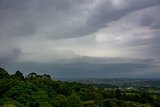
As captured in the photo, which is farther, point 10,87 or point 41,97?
point 10,87

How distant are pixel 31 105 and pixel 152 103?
65.2 m

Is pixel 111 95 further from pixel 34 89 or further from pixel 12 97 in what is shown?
pixel 12 97

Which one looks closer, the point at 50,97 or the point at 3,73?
the point at 50,97

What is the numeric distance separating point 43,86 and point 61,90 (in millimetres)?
9169

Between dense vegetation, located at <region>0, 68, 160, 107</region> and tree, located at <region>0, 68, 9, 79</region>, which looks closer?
dense vegetation, located at <region>0, 68, 160, 107</region>

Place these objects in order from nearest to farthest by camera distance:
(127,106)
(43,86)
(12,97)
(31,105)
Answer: (31,105)
(12,97)
(127,106)
(43,86)

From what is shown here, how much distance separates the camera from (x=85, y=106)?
131 metres

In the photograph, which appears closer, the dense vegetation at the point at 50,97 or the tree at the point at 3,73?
the dense vegetation at the point at 50,97

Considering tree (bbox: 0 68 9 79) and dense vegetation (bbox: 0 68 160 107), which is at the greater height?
tree (bbox: 0 68 9 79)

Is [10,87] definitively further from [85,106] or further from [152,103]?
[152,103]

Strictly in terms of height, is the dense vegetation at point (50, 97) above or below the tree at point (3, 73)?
below

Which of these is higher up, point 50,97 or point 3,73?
point 3,73

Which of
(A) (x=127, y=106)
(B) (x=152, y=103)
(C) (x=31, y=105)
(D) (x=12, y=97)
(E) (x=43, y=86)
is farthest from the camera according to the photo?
(B) (x=152, y=103)

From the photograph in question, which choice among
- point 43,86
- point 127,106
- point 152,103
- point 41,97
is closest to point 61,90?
point 43,86
